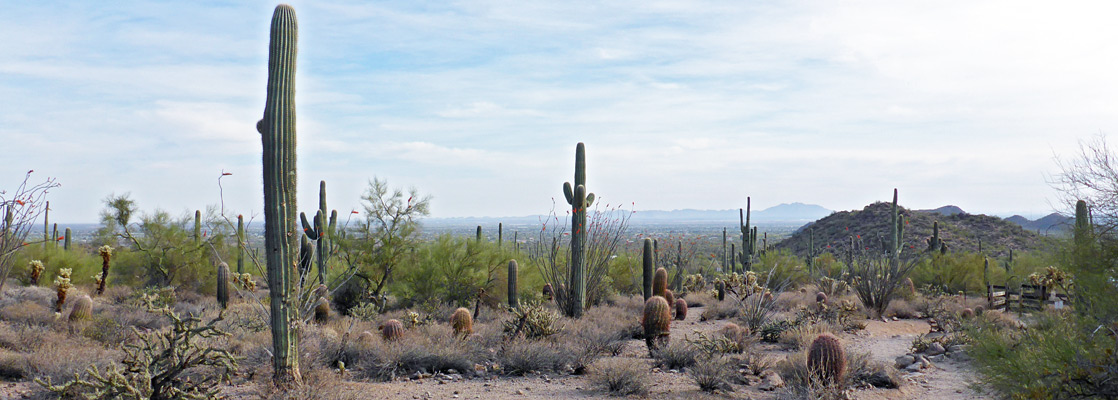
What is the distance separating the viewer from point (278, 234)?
7848 millimetres

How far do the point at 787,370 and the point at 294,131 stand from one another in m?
7.22

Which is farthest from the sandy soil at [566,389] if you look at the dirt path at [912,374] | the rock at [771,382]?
the rock at [771,382]

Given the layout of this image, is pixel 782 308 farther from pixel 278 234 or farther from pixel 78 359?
pixel 78 359

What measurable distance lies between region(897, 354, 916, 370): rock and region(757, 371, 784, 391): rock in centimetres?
271

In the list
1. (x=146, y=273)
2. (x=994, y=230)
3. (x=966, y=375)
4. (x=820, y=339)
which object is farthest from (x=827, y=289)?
(x=994, y=230)

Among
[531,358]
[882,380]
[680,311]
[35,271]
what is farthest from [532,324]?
[35,271]

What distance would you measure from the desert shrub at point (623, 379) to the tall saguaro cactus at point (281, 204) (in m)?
3.70

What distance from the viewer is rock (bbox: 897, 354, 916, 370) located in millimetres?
11117

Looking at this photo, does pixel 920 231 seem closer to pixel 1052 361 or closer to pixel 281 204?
pixel 1052 361

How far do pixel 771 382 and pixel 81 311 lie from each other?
1251cm

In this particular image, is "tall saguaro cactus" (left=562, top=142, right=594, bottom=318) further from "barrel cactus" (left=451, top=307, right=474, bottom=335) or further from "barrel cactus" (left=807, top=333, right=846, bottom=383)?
"barrel cactus" (left=807, top=333, right=846, bottom=383)

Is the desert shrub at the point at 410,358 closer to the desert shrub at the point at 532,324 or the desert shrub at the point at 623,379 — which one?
the desert shrub at the point at 532,324

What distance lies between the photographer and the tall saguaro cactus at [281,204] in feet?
25.8

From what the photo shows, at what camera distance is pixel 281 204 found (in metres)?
7.89
